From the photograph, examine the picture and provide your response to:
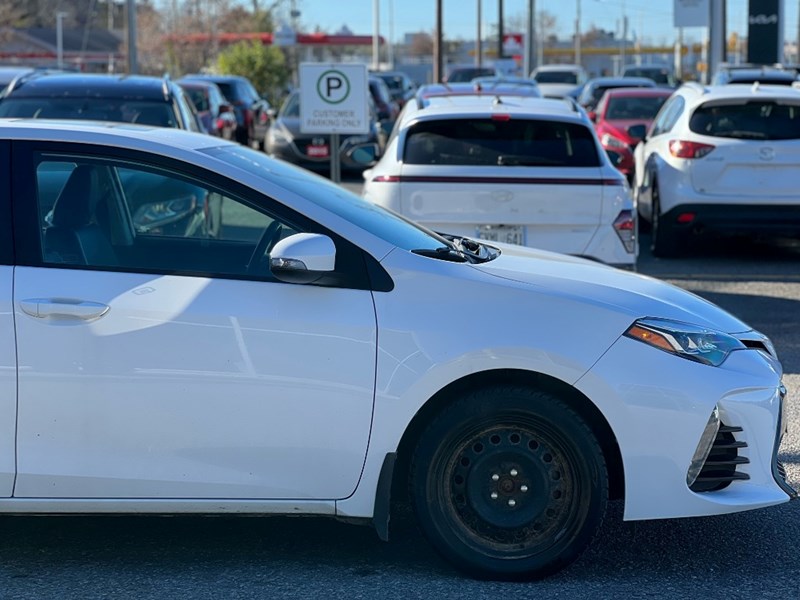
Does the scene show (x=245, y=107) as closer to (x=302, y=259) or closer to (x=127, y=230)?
(x=127, y=230)

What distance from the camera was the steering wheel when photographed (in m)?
4.36

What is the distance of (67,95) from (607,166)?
449 centimetres

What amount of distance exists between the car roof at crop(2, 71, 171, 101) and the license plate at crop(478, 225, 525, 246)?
11.1 feet

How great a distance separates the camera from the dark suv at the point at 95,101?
32.9 ft

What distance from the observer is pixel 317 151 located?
20188 mm

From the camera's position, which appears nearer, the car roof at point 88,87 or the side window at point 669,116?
the car roof at point 88,87

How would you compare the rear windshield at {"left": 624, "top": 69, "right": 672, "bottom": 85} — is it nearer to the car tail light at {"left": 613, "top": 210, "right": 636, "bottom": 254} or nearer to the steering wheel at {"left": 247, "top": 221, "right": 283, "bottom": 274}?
the car tail light at {"left": 613, "top": 210, "right": 636, "bottom": 254}

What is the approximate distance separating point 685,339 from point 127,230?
2.13 m

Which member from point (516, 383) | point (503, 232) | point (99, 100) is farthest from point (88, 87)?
point (516, 383)

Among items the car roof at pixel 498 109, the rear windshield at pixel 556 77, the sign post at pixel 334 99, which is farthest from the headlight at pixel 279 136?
the rear windshield at pixel 556 77

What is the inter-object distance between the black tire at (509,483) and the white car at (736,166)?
25.7 ft

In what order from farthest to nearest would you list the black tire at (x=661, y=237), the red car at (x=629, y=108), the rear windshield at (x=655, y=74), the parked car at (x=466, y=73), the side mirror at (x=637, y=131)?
1. the rear windshield at (x=655, y=74)
2. the parked car at (x=466, y=73)
3. the red car at (x=629, y=108)
4. the side mirror at (x=637, y=131)
5. the black tire at (x=661, y=237)

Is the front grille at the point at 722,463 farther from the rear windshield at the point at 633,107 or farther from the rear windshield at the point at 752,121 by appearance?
the rear windshield at the point at 633,107

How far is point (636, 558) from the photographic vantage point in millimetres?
4664
